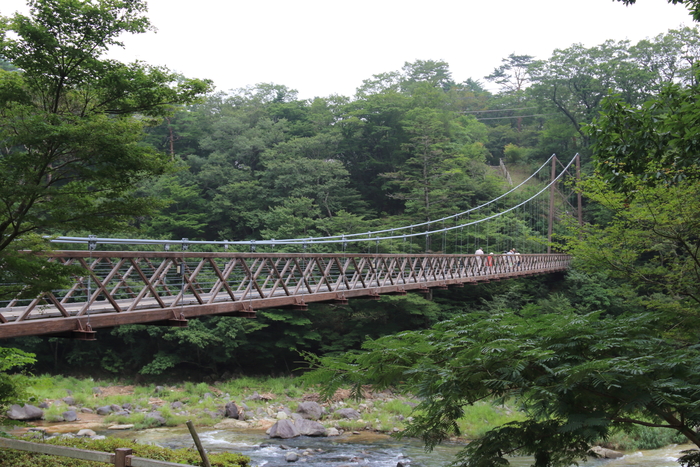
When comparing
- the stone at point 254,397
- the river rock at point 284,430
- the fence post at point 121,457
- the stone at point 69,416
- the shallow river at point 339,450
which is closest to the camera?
the fence post at point 121,457

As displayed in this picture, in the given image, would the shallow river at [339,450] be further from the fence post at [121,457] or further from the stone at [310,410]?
the fence post at [121,457]

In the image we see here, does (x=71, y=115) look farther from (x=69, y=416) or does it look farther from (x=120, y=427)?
(x=69, y=416)

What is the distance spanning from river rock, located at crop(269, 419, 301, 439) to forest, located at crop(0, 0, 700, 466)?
2273mm

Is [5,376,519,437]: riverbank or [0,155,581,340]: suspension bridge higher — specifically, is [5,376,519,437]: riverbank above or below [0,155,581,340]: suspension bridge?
below

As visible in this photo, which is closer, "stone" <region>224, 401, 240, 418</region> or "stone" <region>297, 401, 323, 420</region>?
"stone" <region>297, 401, 323, 420</region>

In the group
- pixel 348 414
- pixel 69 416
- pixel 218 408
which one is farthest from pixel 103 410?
pixel 348 414

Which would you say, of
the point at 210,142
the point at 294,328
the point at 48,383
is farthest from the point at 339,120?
the point at 48,383

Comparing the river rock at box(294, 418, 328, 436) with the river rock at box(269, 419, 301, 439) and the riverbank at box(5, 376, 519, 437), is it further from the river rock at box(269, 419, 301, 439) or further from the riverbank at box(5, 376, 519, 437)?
the riverbank at box(5, 376, 519, 437)

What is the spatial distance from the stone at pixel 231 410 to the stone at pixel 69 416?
3.47m

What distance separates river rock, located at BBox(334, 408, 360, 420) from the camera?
13089mm

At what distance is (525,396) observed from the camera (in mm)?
2746

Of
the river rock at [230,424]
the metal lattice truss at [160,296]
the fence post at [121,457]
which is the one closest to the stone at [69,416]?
the river rock at [230,424]

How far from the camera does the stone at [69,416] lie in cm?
Result: 1266

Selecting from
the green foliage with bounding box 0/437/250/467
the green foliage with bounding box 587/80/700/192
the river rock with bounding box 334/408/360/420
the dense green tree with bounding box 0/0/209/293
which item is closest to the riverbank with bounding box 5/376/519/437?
the river rock with bounding box 334/408/360/420
